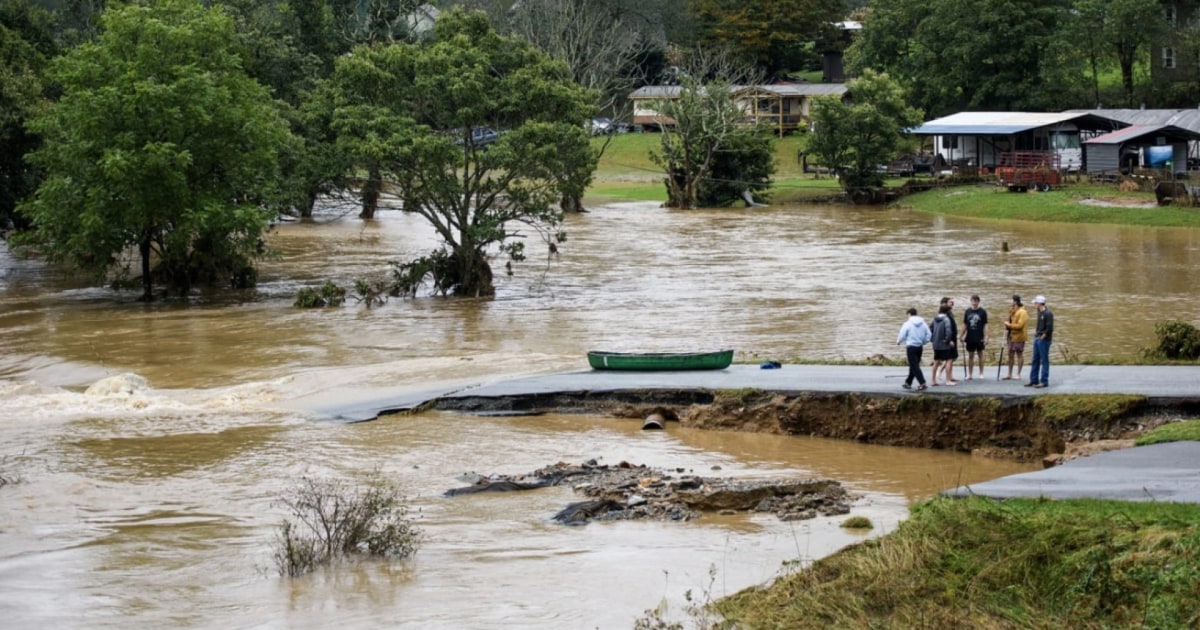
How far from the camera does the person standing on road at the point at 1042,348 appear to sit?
2219 cm

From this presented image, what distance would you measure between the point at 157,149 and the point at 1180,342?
95.1ft

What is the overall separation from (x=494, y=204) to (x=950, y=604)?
32705mm

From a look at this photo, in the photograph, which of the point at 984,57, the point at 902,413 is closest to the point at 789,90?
the point at 984,57

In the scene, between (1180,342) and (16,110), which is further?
(16,110)

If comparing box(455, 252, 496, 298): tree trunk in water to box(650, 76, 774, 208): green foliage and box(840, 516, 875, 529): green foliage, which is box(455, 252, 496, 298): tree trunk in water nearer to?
box(840, 516, 875, 529): green foliage

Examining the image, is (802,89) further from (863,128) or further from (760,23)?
(863,128)

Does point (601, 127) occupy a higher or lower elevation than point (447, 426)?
higher

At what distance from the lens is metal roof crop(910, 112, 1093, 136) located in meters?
74.1

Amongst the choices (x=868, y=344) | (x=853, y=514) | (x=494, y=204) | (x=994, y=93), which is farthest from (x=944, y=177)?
(x=853, y=514)

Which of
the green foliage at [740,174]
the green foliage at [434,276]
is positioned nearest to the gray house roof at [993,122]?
the green foliage at [740,174]

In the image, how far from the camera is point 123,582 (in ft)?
55.0

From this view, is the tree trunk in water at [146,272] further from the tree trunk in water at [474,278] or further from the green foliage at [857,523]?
the green foliage at [857,523]

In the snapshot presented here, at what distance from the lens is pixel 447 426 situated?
25062mm

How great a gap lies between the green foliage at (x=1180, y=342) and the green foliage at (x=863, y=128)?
51.9 metres
